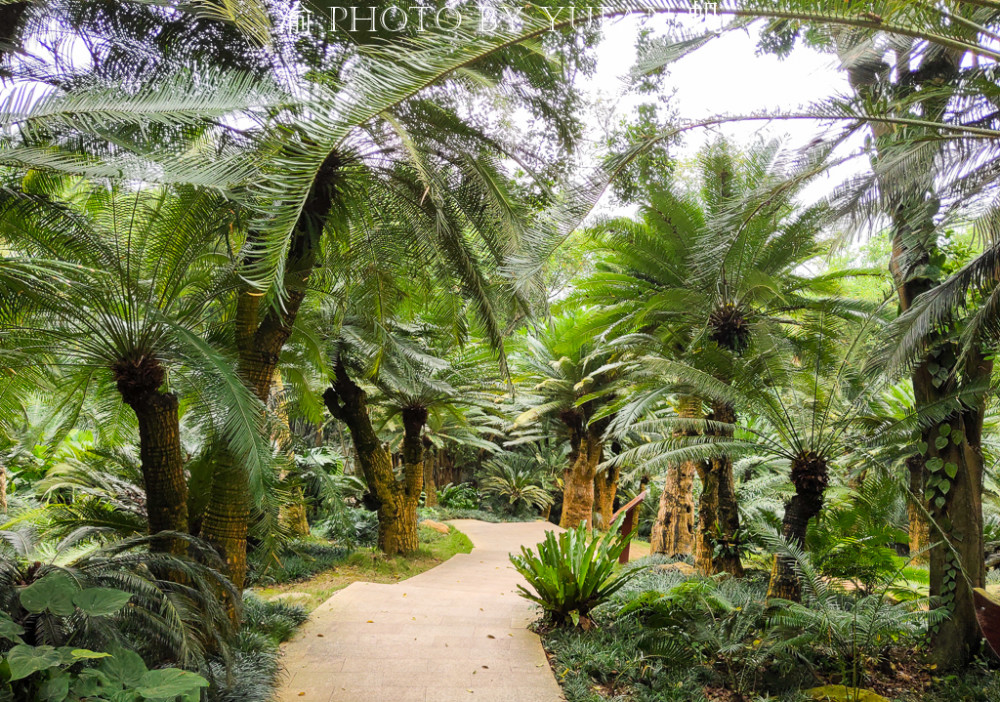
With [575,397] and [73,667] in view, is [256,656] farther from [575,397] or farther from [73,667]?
[575,397]

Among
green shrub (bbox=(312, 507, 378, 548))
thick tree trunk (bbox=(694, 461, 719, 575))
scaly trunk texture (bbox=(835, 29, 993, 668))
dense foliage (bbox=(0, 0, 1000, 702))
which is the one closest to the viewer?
dense foliage (bbox=(0, 0, 1000, 702))

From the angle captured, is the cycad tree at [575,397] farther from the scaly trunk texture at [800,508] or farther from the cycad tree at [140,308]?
the cycad tree at [140,308]

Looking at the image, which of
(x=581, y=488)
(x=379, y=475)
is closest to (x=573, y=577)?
(x=379, y=475)

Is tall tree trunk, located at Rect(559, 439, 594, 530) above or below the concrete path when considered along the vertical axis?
above

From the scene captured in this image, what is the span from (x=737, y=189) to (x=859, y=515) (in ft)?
11.3

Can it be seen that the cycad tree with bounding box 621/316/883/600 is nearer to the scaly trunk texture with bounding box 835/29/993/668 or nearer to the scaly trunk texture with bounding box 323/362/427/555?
the scaly trunk texture with bounding box 835/29/993/668

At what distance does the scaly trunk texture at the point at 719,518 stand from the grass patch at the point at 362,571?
4.20m

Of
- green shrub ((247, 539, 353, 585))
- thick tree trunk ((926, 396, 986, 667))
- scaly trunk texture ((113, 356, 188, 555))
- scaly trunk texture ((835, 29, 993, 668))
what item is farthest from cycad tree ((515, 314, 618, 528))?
scaly trunk texture ((113, 356, 188, 555))

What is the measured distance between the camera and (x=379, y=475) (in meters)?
9.92

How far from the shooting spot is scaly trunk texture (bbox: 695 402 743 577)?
27.1 ft

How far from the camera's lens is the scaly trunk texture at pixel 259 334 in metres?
4.68

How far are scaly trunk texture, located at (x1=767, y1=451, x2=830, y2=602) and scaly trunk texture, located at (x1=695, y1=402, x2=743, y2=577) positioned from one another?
1808mm

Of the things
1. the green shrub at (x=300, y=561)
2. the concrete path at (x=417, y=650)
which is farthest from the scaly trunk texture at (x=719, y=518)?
the green shrub at (x=300, y=561)

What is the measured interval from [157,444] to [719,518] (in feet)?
22.4
